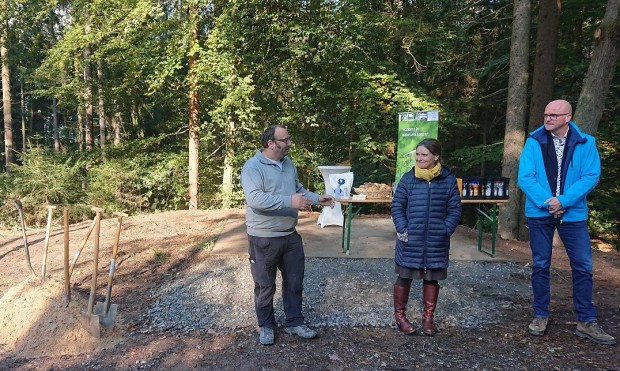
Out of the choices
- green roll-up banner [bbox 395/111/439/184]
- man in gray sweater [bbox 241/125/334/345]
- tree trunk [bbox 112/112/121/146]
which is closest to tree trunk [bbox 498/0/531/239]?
green roll-up banner [bbox 395/111/439/184]

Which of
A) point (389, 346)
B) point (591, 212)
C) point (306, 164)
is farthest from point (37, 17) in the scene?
point (591, 212)

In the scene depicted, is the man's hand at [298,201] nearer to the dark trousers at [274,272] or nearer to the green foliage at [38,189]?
the dark trousers at [274,272]

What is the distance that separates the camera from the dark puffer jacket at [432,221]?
338 centimetres

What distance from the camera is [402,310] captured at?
358 centimetres

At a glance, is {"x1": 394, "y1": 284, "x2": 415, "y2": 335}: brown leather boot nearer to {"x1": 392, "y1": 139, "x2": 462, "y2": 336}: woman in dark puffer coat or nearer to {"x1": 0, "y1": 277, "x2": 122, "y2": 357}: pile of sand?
{"x1": 392, "y1": 139, "x2": 462, "y2": 336}: woman in dark puffer coat

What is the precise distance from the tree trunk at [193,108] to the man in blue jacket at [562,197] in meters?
9.26

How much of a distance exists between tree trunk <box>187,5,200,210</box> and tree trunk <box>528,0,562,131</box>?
25.5ft

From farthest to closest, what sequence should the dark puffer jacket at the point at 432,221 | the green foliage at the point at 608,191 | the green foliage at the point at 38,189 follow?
the green foliage at the point at 38,189 < the green foliage at the point at 608,191 < the dark puffer jacket at the point at 432,221

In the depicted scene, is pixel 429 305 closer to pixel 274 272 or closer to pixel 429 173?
pixel 429 173

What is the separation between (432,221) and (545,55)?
21.1ft

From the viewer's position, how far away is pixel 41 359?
3.20 meters

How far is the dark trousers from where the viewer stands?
10.8 feet

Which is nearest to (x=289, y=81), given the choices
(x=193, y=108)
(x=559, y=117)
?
(x=193, y=108)

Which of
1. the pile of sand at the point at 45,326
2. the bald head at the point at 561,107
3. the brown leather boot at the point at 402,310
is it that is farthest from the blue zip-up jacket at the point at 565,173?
the pile of sand at the point at 45,326
